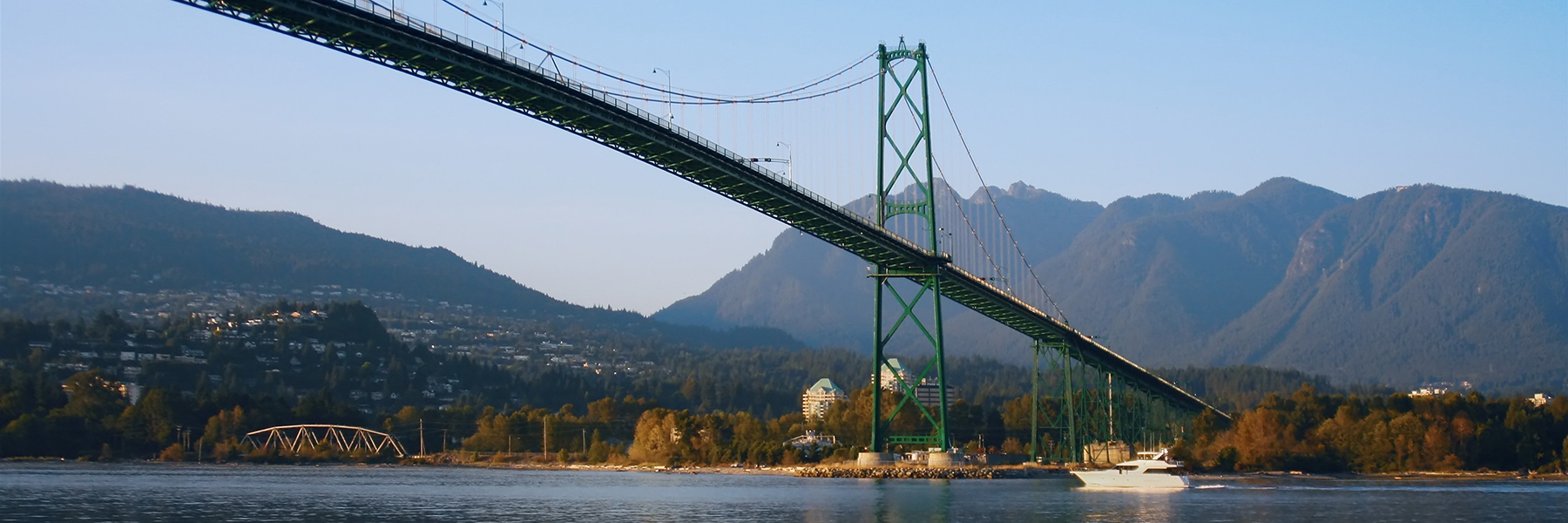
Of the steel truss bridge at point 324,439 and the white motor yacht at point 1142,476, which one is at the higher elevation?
the steel truss bridge at point 324,439

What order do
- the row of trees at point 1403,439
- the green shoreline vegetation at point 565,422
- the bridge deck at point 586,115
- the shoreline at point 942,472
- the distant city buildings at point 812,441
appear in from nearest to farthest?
the bridge deck at point 586,115 → the shoreline at point 942,472 → the row of trees at point 1403,439 → the green shoreline vegetation at point 565,422 → the distant city buildings at point 812,441

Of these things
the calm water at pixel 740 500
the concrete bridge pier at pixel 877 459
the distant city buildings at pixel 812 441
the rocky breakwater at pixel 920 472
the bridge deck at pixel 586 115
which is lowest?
the calm water at pixel 740 500

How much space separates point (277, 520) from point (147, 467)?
7244 cm

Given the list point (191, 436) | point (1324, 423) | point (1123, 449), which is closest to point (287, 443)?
point (191, 436)

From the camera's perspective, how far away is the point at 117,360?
607ft

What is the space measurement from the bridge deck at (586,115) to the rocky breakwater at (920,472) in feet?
30.7

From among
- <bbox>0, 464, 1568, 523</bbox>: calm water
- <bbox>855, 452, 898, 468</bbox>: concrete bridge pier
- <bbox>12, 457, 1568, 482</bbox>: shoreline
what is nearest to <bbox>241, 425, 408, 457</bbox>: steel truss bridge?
<bbox>12, 457, 1568, 482</bbox>: shoreline

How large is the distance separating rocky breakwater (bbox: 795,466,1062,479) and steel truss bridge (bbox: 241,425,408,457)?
6308 centimetres

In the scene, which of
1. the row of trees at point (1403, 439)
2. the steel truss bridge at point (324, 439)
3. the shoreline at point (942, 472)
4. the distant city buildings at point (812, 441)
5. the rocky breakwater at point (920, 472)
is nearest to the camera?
the rocky breakwater at point (920, 472)

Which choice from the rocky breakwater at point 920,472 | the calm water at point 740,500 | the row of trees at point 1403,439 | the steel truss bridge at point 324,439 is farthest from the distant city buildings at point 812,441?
the steel truss bridge at point 324,439

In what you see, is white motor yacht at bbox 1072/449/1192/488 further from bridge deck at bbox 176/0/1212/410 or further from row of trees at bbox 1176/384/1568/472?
row of trees at bbox 1176/384/1568/472

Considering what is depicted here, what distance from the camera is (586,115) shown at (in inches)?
2173

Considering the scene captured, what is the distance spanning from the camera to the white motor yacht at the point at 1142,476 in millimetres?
78000

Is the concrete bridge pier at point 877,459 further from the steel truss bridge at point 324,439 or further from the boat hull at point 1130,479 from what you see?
the steel truss bridge at point 324,439
